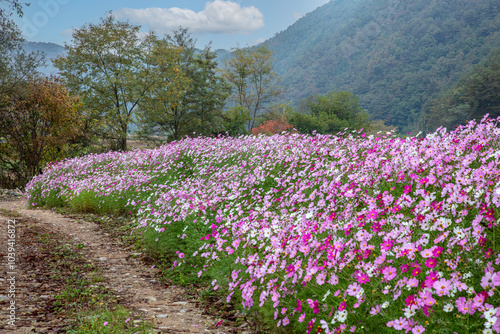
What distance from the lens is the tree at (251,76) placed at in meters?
51.7

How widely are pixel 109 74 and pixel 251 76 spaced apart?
101ft

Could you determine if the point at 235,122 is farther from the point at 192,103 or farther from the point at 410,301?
the point at 410,301

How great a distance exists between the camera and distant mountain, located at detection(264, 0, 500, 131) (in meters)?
81.6

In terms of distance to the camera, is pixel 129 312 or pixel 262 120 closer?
pixel 129 312

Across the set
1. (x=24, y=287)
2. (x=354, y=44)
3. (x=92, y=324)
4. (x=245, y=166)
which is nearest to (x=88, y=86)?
(x=245, y=166)

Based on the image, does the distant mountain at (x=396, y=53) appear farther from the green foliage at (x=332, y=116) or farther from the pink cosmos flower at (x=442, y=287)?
the pink cosmos flower at (x=442, y=287)

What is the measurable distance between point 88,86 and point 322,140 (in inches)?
943

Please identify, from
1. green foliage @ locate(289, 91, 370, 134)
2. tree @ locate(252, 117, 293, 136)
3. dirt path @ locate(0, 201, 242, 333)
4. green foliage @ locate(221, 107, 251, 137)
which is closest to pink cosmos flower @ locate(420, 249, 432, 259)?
dirt path @ locate(0, 201, 242, 333)

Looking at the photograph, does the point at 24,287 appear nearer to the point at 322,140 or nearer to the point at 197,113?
the point at 322,140

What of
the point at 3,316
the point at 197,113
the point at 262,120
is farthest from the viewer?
the point at 262,120

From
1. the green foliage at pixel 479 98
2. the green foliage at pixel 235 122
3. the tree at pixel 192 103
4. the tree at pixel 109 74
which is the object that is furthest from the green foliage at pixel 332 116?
the tree at pixel 109 74

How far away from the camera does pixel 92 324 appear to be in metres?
3.14

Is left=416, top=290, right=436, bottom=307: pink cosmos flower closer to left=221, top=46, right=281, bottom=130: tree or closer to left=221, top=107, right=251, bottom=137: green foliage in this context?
left=221, top=107, right=251, bottom=137: green foliage

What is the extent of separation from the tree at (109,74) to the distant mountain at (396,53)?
97.3ft
